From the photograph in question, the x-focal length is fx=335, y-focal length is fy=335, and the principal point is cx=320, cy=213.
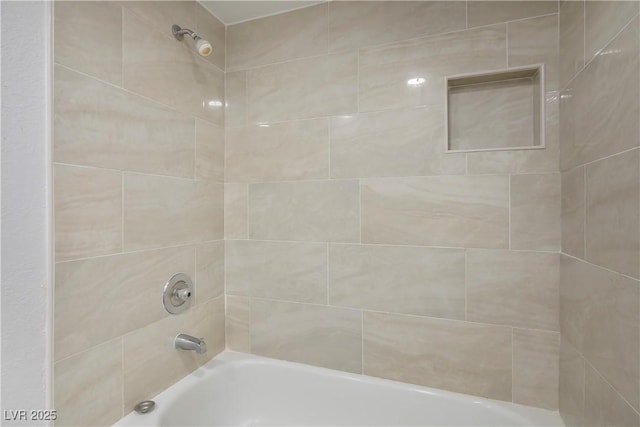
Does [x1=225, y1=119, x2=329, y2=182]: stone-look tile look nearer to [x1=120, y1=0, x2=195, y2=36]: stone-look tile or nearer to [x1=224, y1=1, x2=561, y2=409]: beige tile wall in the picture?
[x1=224, y1=1, x2=561, y2=409]: beige tile wall

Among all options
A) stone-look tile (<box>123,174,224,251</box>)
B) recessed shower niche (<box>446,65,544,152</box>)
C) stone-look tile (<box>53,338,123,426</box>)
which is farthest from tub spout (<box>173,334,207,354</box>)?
recessed shower niche (<box>446,65,544,152</box>)

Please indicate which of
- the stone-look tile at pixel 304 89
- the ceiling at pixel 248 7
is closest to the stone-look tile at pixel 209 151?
the stone-look tile at pixel 304 89

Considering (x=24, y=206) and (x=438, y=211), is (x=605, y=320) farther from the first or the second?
(x=24, y=206)

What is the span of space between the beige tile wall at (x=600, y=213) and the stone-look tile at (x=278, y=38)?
980 millimetres

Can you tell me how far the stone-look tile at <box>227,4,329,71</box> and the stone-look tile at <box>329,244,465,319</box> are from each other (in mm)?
966

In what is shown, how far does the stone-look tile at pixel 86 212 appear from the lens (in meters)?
1.00

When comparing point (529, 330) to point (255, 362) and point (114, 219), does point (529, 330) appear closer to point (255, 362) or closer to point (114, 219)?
point (255, 362)

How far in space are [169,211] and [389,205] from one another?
0.94 meters

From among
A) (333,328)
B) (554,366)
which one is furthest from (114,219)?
(554,366)

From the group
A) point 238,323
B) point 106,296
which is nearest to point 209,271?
point 238,323

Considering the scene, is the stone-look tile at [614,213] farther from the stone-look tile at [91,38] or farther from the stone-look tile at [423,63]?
the stone-look tile at [91,38]

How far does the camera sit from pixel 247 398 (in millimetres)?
1616

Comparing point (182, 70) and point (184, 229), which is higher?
point (182, 70)

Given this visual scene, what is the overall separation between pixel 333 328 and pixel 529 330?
80cm
